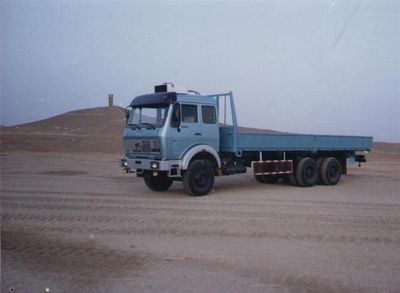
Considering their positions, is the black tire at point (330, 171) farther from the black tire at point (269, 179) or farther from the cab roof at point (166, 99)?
the cab roof at point (166, 99)

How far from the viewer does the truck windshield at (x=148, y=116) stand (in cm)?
1298

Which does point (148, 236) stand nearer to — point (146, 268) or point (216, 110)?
point (146, 268)

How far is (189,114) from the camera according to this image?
13.3m

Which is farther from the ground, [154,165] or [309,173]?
[154,165]

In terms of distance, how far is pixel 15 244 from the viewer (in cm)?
771

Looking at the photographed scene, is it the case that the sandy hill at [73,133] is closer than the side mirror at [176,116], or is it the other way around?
the side mirror at [176,116]

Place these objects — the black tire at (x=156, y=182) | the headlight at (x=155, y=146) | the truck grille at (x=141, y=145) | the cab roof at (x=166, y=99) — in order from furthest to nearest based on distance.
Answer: the black tire at (x=156, y=182) → the cab roof at (x=166, y=99) → the truck grille at (x=141, y=145) → the headlight at (x=155, y=146)

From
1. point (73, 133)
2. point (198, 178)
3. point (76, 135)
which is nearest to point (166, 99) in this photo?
point (198, 178)

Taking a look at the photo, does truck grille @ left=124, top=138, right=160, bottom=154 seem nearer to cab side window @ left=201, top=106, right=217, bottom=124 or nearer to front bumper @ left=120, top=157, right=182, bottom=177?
front bumper @ left=120, top=157, right=182, bottom=177

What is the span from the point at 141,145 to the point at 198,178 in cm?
193

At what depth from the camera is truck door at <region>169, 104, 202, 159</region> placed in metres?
12.8

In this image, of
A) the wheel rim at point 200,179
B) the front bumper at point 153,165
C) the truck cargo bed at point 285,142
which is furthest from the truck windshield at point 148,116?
the truck cargo bed at point 285,142

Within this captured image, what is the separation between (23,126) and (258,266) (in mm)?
57213

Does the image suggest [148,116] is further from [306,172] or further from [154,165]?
[306,172]
